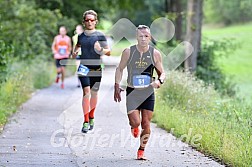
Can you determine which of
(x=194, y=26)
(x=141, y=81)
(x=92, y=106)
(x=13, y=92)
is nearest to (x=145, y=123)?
(x=141, y=81)

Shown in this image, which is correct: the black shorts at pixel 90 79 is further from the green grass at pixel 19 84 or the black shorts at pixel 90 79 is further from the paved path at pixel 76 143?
the green grass at pixel 19 84

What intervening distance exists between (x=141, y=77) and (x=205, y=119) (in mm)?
2769

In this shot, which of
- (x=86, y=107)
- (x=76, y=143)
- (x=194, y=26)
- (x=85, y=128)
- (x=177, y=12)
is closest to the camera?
(x=76, y=143)

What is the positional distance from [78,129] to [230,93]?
11.2 metres

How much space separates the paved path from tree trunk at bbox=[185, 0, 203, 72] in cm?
601

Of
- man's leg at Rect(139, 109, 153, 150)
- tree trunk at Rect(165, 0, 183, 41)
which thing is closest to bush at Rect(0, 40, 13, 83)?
man's leg at Rect(139, 109, 153, 150)

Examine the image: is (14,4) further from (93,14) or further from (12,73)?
(93,14)

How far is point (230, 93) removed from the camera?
72.6 feet

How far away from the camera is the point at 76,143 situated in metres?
10.4

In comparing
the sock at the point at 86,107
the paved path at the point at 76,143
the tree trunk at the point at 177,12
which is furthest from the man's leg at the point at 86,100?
the tree trunk at the point at 177,12

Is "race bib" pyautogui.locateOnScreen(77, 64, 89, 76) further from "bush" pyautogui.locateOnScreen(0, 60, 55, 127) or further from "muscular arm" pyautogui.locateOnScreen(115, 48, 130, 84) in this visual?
"muscular arm" pyautogui.locateOnScreen(115, 48, 130, 84)

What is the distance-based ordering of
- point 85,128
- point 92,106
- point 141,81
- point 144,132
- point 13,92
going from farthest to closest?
point 13,92
point 92,106
point 85,128
point 144,132
point 141,81

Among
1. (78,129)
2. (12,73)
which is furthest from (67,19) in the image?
(78,129)

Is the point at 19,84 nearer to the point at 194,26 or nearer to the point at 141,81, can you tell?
the point at 194,26
